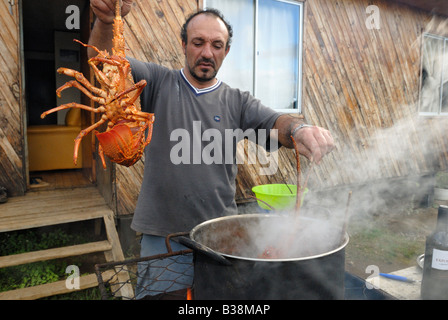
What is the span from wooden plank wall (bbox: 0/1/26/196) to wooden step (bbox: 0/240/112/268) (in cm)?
142

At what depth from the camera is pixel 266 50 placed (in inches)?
224

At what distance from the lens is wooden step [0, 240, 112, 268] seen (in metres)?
3.60

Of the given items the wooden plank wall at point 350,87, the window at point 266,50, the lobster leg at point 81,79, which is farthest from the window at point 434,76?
the lobster leg at point 81,79

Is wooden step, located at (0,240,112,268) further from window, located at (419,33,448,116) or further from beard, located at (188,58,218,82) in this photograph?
window, located at (419,33,448,116)

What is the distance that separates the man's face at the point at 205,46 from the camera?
2.38m

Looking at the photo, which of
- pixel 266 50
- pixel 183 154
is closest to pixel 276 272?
pixel 183 154

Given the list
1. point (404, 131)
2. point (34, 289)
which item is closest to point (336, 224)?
point (34, 289)

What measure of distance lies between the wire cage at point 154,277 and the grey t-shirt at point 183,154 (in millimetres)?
262

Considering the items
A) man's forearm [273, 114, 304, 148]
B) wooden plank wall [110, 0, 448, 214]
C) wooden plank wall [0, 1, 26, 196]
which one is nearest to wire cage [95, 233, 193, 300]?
man's forearm [273, 114, 304, 148]

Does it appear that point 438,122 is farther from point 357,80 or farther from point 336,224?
point 336,224

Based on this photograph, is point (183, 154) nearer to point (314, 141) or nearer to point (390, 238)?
point (314, 141)

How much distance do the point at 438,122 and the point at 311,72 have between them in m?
4.84

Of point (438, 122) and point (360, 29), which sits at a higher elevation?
point (360, 29)

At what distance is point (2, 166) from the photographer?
446 centimetres
